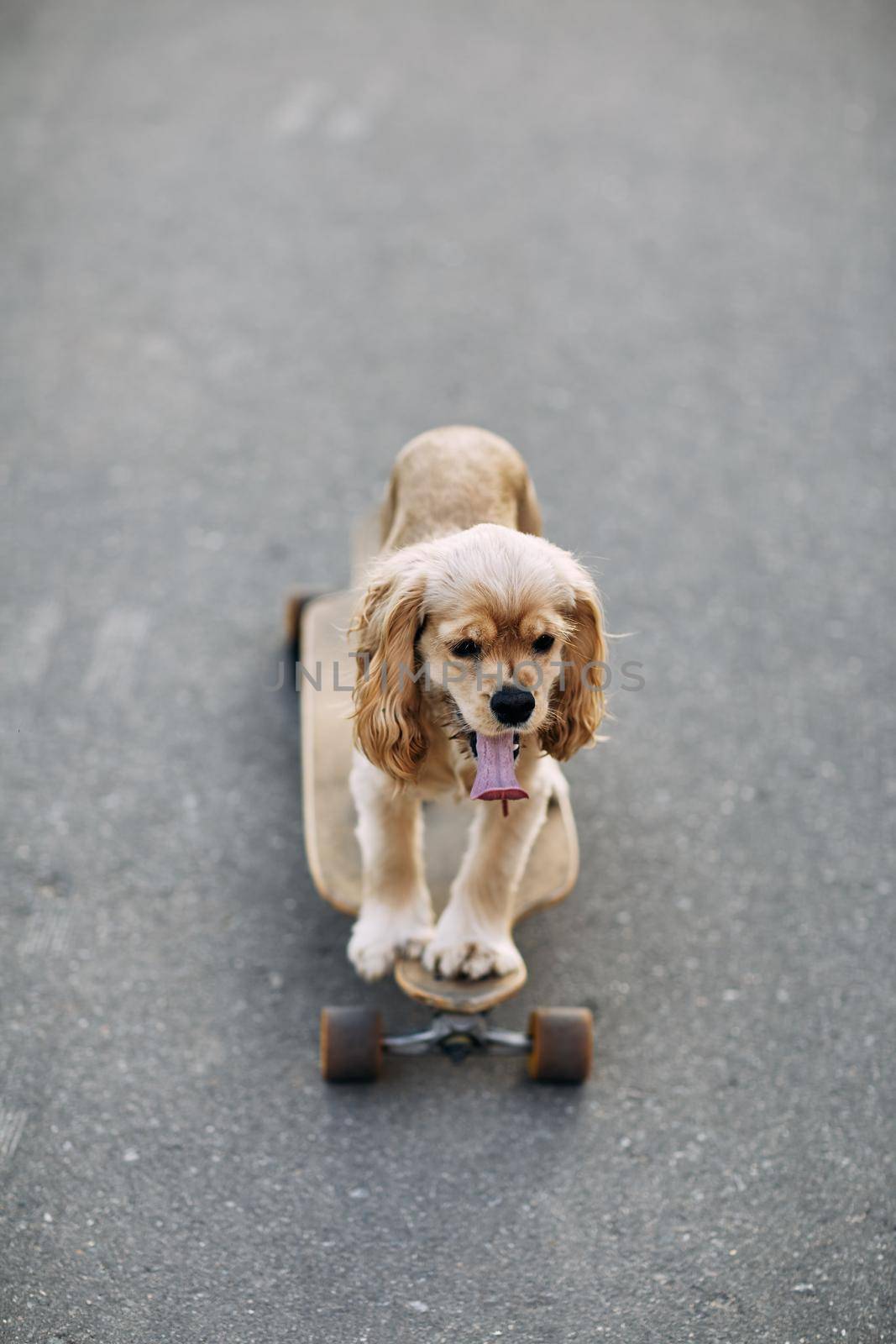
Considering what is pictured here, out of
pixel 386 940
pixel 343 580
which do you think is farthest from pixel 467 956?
pixel 343 580

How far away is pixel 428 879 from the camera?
2.97 meters

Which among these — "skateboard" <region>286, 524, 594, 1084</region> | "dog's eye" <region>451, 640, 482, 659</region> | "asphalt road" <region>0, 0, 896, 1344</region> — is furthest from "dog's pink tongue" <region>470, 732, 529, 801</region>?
"asphalt road" <region>0, 0, 896, 1344</region>

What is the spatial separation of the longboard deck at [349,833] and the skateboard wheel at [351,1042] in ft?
0.40

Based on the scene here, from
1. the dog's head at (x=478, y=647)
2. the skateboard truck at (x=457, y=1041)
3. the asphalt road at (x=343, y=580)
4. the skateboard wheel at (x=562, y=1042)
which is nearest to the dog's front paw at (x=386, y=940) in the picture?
the skateboard truck at (x=457, y=1041)

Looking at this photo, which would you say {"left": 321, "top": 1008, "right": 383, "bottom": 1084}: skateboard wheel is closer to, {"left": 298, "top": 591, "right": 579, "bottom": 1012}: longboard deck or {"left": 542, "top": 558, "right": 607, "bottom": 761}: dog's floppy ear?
{"left": 298, "top": 591, "right": 579, "bottom": 1012}: longboard deck

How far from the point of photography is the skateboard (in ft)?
8.86

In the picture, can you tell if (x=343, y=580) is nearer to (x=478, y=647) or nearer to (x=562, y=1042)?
(x=478, y=647)

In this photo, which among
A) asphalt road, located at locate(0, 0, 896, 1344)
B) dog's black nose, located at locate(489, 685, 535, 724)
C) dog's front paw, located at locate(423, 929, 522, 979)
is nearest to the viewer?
dog's black nose, located at locate(489, 685, 535, 724)

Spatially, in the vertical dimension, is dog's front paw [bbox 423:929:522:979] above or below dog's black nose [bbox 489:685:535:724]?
below

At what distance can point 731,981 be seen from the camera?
3.05 m

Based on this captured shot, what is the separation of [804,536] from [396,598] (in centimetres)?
244

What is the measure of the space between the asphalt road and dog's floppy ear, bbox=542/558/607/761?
787 millimetres

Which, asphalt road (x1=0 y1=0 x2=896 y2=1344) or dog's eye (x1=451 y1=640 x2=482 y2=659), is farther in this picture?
asphalt road (x1=0 y1=0 x2=896 y2=1344)

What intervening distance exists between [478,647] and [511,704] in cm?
14
